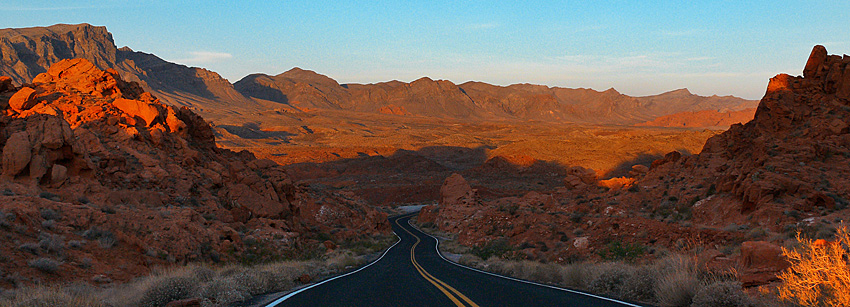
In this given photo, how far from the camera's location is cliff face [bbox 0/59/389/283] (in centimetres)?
1481

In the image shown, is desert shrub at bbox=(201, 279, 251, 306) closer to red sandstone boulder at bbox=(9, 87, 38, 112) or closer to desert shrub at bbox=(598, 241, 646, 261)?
desert shrub at bbox=(598, 241, 646, 261)

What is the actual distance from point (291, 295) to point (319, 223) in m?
24.7

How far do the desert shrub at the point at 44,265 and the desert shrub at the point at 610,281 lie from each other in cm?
1268

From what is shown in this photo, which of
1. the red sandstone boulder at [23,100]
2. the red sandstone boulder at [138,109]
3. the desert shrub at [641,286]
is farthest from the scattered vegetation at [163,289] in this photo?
the red sandstone boulder at [138,109]

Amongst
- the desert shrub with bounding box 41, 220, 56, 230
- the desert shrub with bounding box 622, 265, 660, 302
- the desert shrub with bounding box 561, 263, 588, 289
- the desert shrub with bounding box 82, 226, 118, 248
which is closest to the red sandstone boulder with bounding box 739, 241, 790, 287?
the desert shrub with bounding box 622, 265, 660, 302

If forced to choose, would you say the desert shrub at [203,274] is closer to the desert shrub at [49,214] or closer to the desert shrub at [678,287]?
the desert shrub at [49,214]

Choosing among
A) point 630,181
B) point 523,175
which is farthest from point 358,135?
point 630,181

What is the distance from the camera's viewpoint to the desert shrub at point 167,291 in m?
9.00

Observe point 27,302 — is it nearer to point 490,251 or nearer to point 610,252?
point 610,252

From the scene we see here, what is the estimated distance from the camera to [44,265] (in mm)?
12250

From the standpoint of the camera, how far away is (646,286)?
33.0 feet

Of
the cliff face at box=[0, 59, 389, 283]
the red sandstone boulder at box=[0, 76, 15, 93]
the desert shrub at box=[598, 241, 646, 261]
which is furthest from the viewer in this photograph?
the red sandstone boulder at box=[0, 76, 15, 93]

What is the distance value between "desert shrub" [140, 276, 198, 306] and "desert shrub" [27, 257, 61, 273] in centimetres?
464

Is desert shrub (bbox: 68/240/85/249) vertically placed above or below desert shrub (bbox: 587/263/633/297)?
above
